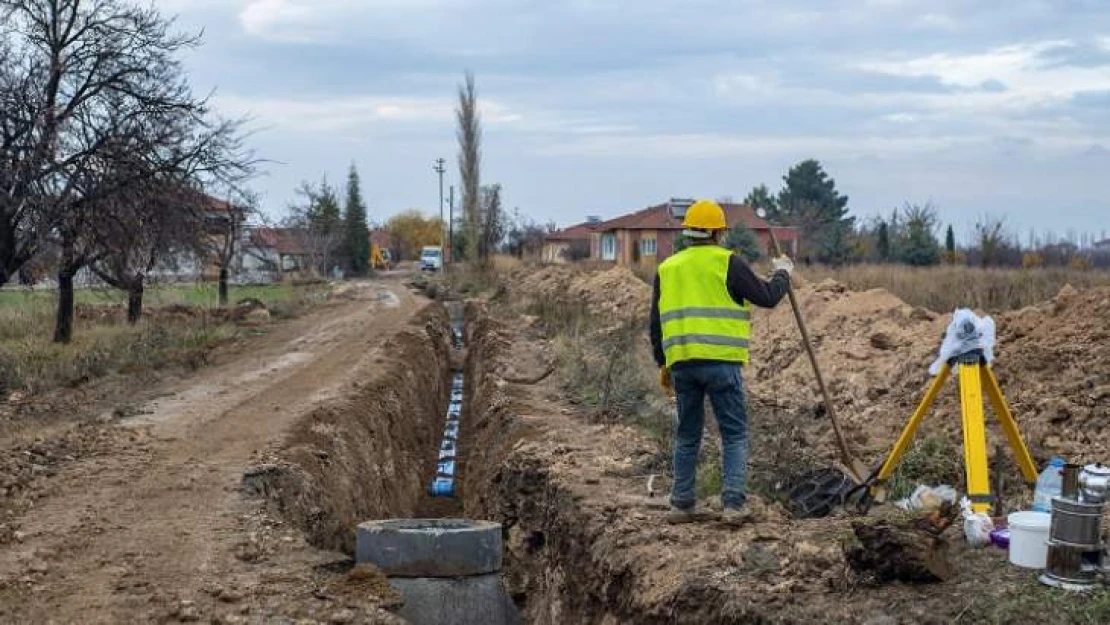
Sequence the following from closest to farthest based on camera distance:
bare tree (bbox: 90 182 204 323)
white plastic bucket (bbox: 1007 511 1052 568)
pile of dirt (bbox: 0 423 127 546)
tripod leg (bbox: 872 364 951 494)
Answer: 1. white plastic bucket (bbox: 1007 511 1052 568)
2. tripod leg (bbox: 872 364 951 494)
3. pile of dirt (bbox: 0 423 127 546)
4. bare tree (bbox: 90 182 204 323)

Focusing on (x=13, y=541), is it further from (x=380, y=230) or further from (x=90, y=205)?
(x=380, y=230)

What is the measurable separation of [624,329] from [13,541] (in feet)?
39.4

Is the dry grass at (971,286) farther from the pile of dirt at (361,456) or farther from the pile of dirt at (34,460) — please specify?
the pile of dirt at (34,460)

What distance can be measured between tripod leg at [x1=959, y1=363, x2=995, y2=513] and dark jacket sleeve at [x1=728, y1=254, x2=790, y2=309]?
1.08m

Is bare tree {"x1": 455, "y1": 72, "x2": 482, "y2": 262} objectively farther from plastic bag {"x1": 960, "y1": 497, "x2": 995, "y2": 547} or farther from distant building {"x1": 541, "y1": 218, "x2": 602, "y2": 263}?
plastic bag {"x1": 960, "y1": 497, "x2": 995, "y2": 547}

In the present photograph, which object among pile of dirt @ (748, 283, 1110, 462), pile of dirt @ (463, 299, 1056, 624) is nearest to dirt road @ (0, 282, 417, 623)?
pile of dirt @ (463, 299, 1056, 624)

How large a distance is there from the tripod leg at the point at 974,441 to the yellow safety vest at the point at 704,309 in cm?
125

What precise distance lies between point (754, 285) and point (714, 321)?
0.32 m

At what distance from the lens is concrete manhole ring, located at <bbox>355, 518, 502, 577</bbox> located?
8.48 meters

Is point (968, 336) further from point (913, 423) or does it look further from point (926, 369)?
point (926, 369)

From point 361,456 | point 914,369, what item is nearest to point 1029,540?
point 914,369

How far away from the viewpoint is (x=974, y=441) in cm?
654

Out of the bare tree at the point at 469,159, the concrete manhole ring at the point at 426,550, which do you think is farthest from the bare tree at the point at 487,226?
the concrete manhole ring at the point at 426,550

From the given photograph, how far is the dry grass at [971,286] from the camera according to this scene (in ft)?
58.5
